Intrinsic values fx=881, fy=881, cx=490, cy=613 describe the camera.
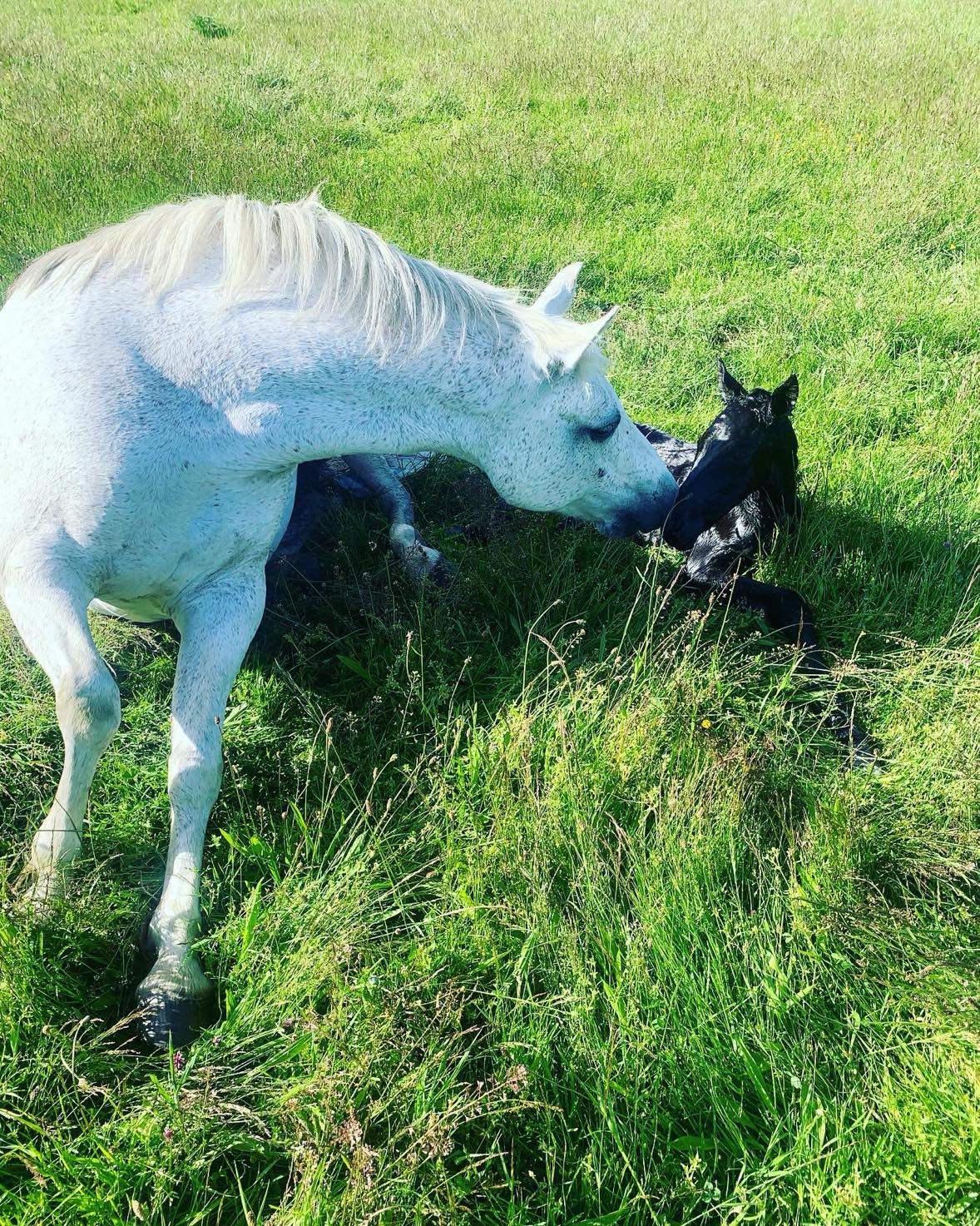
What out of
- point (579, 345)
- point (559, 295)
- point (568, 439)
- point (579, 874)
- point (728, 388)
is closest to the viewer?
point (579, 874)

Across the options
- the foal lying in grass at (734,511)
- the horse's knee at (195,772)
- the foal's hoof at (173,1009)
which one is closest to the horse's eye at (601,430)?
the foal lying in grass at (734,511)

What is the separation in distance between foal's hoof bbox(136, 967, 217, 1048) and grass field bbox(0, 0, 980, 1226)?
8cm

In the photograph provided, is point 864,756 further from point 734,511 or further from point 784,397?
point 784,397

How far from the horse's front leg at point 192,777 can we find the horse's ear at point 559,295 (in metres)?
1.44

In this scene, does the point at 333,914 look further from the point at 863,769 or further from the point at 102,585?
the point at 863,769

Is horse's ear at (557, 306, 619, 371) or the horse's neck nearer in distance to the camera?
the horse's neck

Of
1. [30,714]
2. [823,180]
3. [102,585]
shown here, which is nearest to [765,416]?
[102,585]

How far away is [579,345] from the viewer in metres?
3.02

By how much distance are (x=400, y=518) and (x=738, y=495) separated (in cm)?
160

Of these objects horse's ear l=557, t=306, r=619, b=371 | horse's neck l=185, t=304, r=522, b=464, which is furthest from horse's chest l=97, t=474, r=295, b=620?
horse's ear l=557, t=306, r=619, b=371

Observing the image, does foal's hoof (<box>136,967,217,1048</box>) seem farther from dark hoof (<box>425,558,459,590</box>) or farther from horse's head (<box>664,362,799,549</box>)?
horse's head (<box>664,362,799,549</box>)

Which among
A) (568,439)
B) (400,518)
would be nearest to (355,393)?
(568,439)

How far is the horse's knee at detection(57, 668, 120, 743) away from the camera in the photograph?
2.41m

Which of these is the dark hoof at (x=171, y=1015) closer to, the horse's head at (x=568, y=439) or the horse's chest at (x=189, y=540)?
the horse's chest at (x=189, y=540)
